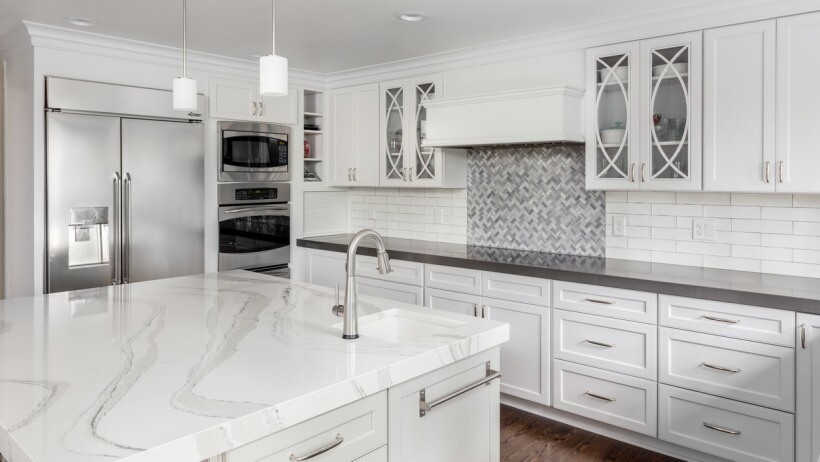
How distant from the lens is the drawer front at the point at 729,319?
255cm

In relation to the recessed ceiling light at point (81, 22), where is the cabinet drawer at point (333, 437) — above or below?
below

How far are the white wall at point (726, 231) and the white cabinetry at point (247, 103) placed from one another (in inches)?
101

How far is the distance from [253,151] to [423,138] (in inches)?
51.1

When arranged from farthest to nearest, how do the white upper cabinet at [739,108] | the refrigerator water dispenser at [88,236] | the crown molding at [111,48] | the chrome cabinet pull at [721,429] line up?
the refrigerator water dispenser at [88,236] → the crown molding at [111,48] → the white upper cabinet at [739,108] → the chrome cabinet pull at [721,429]

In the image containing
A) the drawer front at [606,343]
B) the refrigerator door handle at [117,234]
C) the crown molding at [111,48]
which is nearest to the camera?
the drawer front at [606,343]

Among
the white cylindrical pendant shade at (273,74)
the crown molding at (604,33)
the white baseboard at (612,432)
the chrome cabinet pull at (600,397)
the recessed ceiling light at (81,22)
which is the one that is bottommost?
the white baseboard at (612,432)

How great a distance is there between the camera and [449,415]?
188cm

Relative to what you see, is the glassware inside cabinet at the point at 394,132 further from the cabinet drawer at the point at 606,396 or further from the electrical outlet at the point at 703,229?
the electrical outlet at the point at 703,229

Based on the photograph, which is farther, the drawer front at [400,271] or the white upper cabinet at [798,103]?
the drawer front at [400,271]

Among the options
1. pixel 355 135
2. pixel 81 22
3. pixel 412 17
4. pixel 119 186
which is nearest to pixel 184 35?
pixel 412 17

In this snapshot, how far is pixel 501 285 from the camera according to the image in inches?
140

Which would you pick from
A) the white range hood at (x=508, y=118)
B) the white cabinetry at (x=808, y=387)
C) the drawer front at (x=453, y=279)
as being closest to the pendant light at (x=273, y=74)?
the white range hood at (x=508, y=118)

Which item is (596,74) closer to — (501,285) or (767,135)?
(767,135)

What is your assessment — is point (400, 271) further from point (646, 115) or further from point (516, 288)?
point (646, 115)
